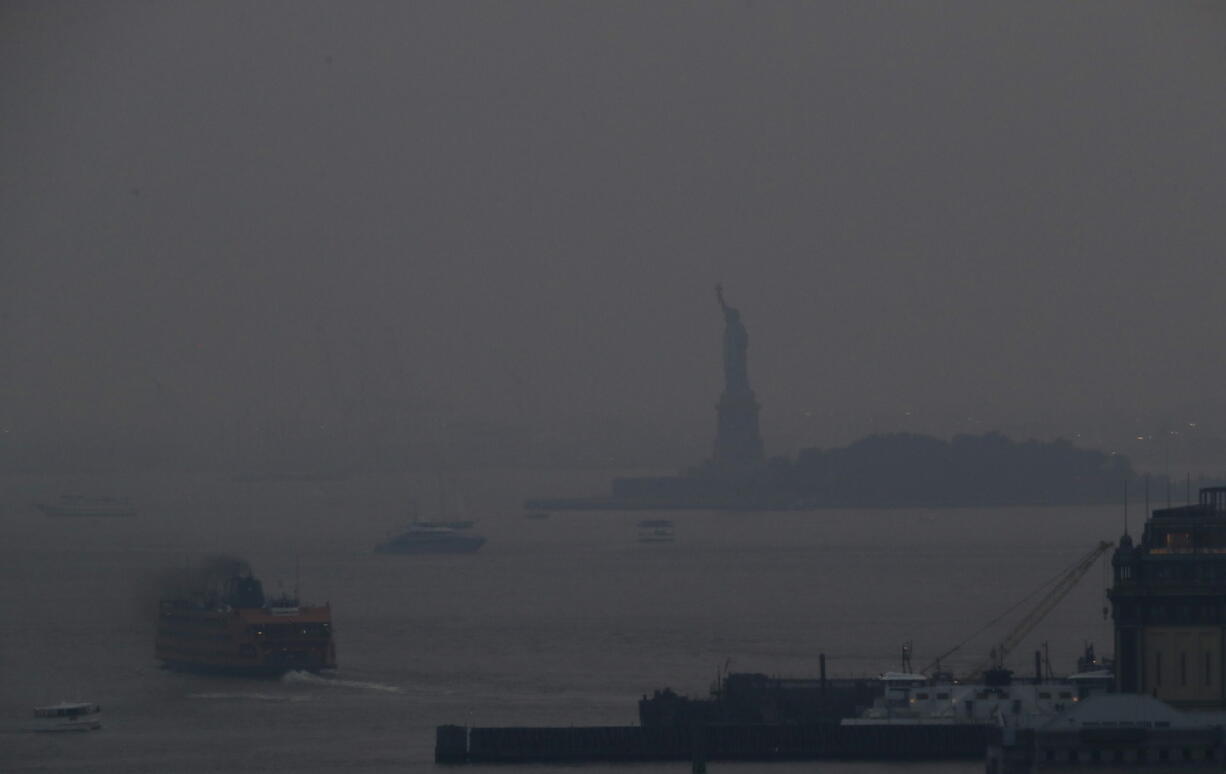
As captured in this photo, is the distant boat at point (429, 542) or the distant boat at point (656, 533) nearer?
the distant boat at point (429, 542)

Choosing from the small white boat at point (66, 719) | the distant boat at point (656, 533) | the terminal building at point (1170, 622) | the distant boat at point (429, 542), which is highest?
the distant boat at point (656, 533)

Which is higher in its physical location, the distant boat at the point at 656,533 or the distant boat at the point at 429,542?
the distant boat at the point at 656,533

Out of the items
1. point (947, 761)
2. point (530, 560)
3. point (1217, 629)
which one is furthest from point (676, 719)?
point (530, 560)

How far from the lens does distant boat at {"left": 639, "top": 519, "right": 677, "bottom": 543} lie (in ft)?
223

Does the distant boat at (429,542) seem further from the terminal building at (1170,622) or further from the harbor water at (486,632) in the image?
the terminal building at (1170,622)

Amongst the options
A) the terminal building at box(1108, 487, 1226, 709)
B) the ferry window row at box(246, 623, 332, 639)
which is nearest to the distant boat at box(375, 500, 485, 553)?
the ferry window row at box(246, 623, 332, 639)

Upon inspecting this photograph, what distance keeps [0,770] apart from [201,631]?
405 inches

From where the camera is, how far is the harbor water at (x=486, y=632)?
22641mm

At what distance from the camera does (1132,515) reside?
81.9 metres

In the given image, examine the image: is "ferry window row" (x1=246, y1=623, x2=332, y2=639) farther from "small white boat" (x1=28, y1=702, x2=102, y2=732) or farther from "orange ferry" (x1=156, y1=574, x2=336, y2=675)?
"small white boat" (x1=28, y1=702, x2=102, y2=732)

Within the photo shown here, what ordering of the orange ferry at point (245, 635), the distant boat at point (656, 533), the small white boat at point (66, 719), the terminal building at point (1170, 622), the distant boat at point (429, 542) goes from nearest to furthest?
the terminal building at point (1170, 622)
the small white boat at point (66, 719)
the orange ferry at point (245, 635)
the distant boat at point (429, 542)
the distant boat at point (656, 533)

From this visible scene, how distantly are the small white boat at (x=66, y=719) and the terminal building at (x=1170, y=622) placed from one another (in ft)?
32.5

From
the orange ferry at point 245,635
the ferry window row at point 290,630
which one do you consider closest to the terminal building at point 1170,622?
the orange ferry at point 245,635

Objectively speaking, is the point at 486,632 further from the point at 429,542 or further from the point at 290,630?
the point at 429,542
